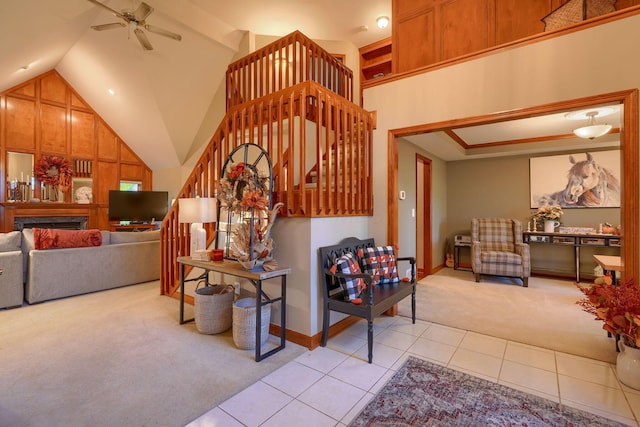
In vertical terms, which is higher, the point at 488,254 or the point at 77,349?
the point at 488,254

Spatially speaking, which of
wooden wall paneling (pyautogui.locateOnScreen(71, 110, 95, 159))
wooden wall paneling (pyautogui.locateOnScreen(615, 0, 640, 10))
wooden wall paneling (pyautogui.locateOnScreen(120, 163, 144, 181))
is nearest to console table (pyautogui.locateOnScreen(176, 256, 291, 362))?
wooden wall paneling (pyautogui.locateOnScreen(615, 0, 640, 10))

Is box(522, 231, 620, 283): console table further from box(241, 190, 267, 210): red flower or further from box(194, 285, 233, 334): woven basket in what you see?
box(194, 285, 233, 334): woven basket

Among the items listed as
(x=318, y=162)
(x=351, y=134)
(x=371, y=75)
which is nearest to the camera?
(x=318, y=162)

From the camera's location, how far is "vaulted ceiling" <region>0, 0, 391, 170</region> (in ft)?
14.6

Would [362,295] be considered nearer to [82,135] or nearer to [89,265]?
[89,265]

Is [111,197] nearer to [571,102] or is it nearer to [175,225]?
[175,225]

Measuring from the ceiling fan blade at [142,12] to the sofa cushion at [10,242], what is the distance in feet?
10.3

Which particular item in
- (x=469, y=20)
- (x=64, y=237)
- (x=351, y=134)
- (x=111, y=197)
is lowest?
(x=64, y=237)

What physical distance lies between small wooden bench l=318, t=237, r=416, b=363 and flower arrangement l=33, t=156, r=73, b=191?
7.04 m

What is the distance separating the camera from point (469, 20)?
126 inches

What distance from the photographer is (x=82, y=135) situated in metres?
7.12

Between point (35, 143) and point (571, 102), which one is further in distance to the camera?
point (35, 143)

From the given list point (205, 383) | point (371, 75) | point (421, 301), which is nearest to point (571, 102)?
point (421, 301)

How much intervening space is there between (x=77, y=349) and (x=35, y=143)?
6410 millimetres
